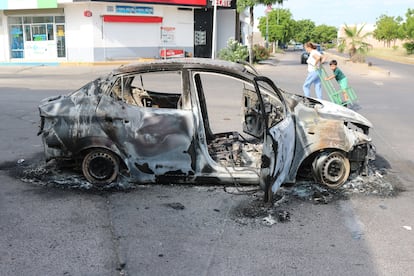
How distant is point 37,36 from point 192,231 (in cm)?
3126

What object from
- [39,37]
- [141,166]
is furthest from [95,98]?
[39,37]

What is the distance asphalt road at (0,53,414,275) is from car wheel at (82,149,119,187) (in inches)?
8.3

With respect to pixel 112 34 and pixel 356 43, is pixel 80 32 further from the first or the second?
pixel 356 43

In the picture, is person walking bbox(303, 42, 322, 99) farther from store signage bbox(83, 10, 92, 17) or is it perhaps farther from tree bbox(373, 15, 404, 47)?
tree bbox(373, 15, 404, 47)

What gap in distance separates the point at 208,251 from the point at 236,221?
29.4 inches

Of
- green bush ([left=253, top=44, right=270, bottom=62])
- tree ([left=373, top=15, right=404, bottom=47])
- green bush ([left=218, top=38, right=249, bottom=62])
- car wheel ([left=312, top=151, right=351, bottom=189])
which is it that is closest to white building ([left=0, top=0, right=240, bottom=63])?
green bush ([left=253, top=44, right=270, bottom=62])

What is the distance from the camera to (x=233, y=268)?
3752 mm

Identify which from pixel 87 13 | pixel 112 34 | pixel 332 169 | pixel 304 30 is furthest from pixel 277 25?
pixel 332 169

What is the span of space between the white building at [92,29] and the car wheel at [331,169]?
89.7ft

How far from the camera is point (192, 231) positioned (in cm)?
446

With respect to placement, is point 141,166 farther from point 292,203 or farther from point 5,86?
point 5,86

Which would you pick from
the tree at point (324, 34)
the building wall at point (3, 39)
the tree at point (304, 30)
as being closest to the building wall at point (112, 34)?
the building wall at point (3, 39)

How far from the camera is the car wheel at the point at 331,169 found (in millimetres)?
5625

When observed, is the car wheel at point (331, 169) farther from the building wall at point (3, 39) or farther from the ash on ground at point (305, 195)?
the building wall at point (3, 39)
